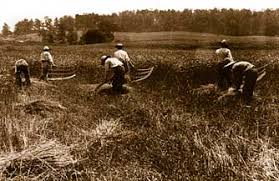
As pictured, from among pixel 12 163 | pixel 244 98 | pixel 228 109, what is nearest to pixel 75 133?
pixel 12 163

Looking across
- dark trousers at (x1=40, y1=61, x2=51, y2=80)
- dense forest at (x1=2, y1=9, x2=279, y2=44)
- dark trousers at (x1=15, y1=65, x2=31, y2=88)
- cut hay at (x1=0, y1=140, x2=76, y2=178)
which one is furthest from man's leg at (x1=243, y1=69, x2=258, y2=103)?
dark trousers at (x1=40, y1=61, x2=51, y2=80)

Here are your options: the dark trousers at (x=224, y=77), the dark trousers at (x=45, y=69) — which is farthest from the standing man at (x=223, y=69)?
the dark trousers at (x=45, y=69)

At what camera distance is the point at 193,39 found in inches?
648

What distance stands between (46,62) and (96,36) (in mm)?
1838

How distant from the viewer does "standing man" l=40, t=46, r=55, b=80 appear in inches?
527

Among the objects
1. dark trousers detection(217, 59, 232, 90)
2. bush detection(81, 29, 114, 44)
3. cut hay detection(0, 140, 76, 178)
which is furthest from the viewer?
bush detection(81, 29, 114, 44)

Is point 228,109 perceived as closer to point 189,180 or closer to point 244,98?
point 244,98

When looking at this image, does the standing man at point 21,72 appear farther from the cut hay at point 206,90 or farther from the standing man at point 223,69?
the standing man at point 223,69

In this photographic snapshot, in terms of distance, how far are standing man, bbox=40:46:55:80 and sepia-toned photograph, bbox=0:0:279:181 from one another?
4 cm

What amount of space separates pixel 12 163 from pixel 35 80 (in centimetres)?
774

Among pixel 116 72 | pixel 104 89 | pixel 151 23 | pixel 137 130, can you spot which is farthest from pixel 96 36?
pixel 137 130

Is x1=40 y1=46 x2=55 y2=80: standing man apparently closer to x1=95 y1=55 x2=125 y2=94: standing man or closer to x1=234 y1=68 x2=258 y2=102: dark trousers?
x1=95 y1=55 x2=125 y2=94: standing man

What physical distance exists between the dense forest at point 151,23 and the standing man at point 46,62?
0.45 m

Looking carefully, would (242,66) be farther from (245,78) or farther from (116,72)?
(116,72)
